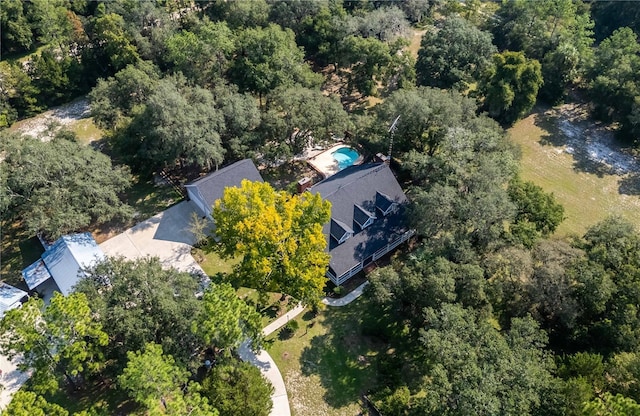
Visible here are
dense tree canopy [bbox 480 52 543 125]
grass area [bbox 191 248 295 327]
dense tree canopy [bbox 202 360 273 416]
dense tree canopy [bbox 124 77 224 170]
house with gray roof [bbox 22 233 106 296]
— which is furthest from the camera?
dense tree canopy [bbox 480 52 543 125]

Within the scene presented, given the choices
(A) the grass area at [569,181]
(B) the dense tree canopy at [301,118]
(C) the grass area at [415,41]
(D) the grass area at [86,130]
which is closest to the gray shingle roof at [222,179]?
(B) the dense tree canopy at [301,118]

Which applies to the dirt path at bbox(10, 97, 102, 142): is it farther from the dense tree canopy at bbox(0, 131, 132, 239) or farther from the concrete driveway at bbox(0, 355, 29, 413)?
the concrete driveway at bbox(0, 355, 29, 413)

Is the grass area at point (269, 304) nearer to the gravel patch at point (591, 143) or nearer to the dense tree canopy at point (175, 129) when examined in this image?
the dense tree canopy at point (175, 129)

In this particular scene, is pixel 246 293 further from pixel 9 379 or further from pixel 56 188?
pixel 56 188

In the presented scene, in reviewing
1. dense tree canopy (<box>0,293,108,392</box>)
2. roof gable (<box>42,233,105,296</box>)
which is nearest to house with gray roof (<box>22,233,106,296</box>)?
roof gable (<box>42,233,105,296</box>)

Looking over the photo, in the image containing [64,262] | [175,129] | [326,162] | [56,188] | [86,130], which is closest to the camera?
[64,262]

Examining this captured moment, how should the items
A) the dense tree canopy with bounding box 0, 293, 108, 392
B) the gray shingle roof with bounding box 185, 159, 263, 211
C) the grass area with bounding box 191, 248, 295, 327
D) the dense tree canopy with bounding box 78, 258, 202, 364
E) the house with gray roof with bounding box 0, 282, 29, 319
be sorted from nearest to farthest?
the dense tree canopy with bounding box 0, 293, 108, 392 < the dense tree canopy with bounding box 78, 258, 202, 364 < the house with gray roof with bounding box 0, 282, 29, 319 < the grass area with bounding box 191, 248, 295, 327 < the gray shingle roof with bounding box 185, 159, 263, 211

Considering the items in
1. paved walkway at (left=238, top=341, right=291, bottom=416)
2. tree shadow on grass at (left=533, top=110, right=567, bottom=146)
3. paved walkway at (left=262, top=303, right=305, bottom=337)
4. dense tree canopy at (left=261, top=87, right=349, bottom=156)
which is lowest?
paved walkway at (left=238, top=341, right=291, bottom=416)

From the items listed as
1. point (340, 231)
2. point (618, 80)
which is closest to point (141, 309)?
point (340, 231)
